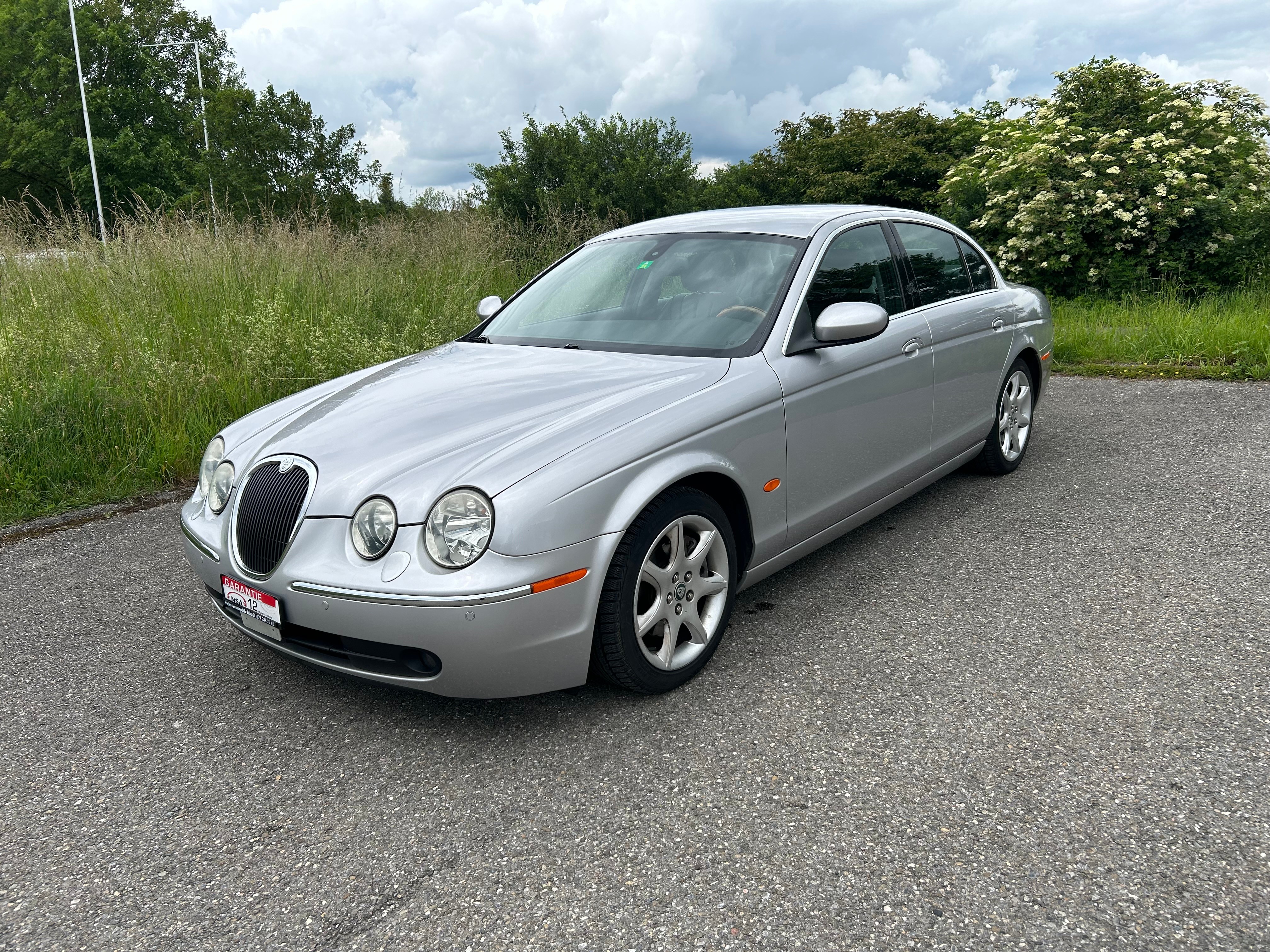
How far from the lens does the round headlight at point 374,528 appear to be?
249 centimetres

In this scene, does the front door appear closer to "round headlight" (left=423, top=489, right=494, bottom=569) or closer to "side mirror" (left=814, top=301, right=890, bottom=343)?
"side mirror" (left=814, top=301, right=890, bottom=343)

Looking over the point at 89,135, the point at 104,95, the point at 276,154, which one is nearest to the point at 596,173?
the point at 276,154

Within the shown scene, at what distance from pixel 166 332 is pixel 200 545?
4012 millimetres

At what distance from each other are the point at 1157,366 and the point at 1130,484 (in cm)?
391

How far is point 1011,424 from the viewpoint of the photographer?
5102mm

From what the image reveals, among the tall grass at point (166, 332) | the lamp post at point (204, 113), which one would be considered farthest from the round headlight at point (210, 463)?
the lamp post at point (204, 113)

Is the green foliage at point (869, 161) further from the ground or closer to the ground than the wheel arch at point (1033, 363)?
further from the ground

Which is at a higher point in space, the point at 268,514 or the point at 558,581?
the point at 268,514

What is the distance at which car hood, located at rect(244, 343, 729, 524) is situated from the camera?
2564 millimetres

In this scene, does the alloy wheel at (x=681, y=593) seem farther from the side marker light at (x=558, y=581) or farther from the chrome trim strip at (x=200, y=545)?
the chrome trim strip at (x=200, y=545)

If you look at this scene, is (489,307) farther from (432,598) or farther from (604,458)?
(432,598)

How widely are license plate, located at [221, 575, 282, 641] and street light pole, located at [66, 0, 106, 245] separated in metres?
6.25

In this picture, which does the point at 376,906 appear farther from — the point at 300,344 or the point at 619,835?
the point at 300,344

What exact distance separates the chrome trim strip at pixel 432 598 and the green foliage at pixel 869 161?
61.8 ft
